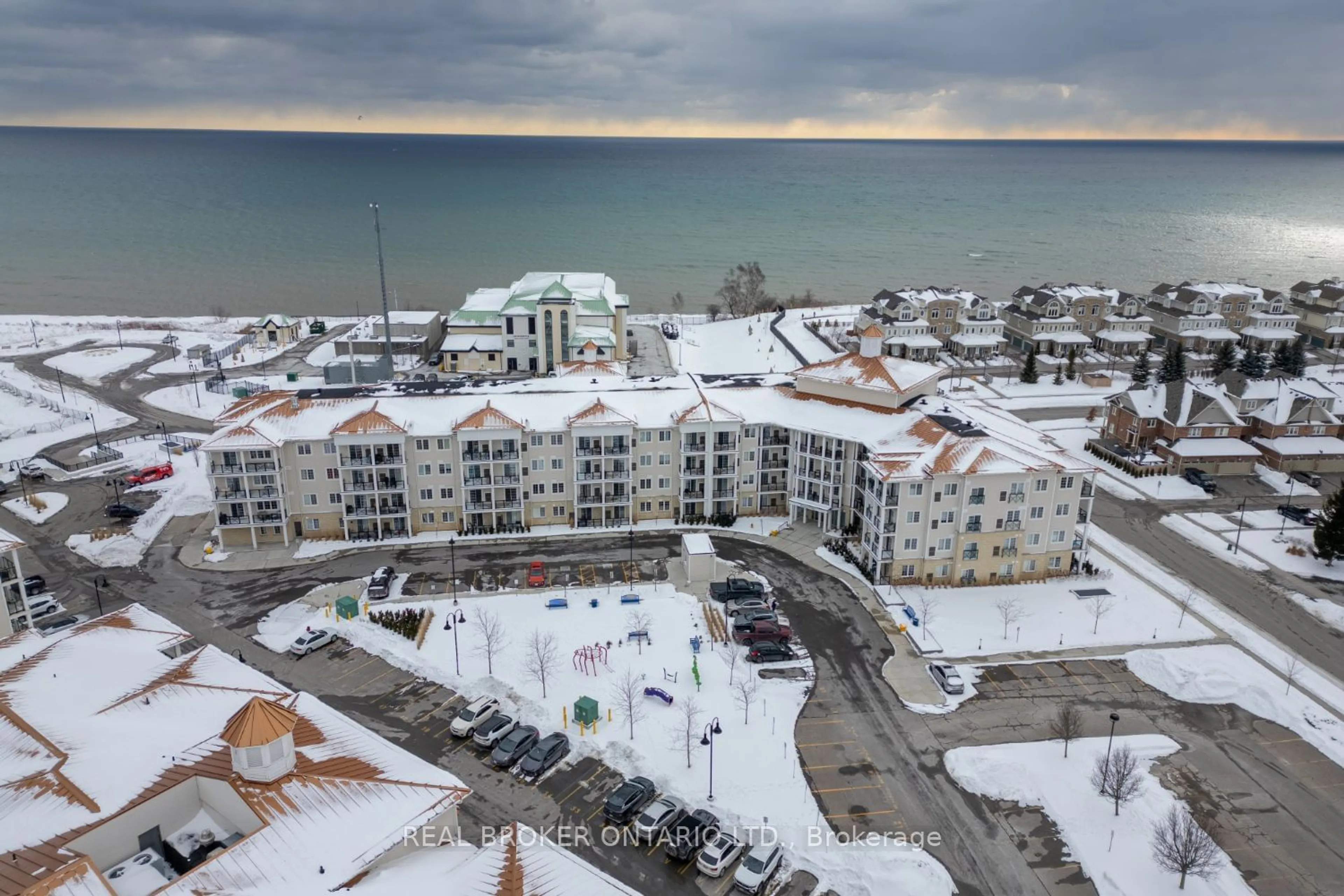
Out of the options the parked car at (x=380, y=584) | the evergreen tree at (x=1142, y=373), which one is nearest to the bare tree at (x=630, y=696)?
the parked car at (x=380, y=584)

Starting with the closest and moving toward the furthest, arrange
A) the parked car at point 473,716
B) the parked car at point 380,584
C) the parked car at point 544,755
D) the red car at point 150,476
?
the parked car at point 544,755
the parked car at point 473,716
the parked car at point 380,584
the red car at point 150,476

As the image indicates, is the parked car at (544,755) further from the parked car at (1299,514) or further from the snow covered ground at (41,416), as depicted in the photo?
the snow covered ground at (41,416)

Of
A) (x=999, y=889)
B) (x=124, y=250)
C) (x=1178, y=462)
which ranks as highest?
(x=124, y=250)

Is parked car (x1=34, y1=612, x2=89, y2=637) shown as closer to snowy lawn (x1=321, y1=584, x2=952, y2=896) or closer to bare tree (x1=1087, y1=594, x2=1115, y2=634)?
snowy lawn (x1=321, y1=584, x2=952, y2=896)

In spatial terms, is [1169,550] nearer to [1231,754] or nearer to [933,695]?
[1231,754]

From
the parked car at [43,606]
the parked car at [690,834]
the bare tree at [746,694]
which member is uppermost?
the parked car at [43,606]

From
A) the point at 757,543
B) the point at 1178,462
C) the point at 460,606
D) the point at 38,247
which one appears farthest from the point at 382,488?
the point at 38,247
